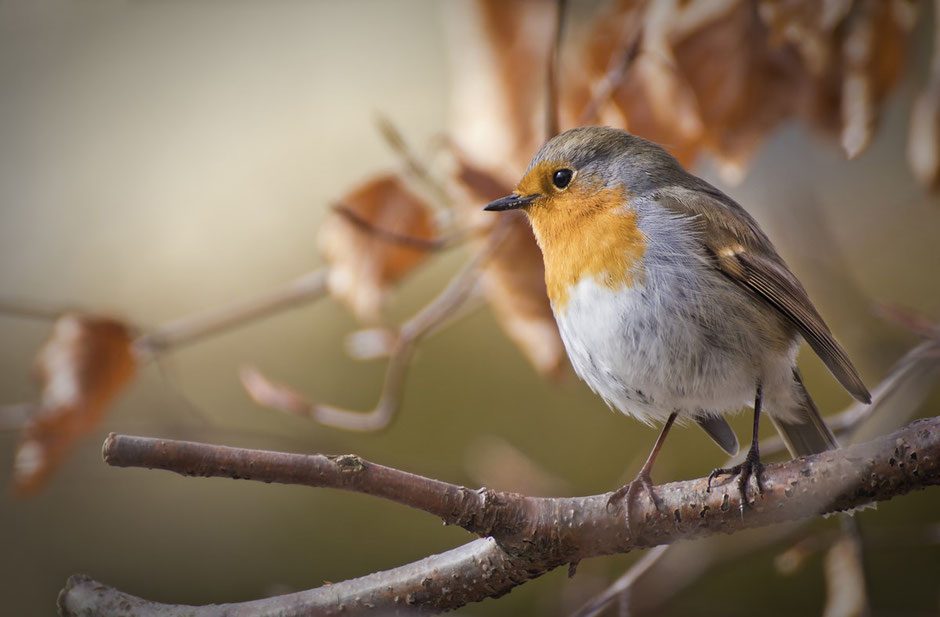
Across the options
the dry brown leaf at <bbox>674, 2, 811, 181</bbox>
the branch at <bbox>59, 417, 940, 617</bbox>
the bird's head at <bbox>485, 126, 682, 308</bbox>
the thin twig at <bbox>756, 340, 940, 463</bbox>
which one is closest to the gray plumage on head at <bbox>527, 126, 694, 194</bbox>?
the bird's head at <bbox>485, 126, 682, 308</bbox>

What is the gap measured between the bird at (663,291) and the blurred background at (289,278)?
19 cm

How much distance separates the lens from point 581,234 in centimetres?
155

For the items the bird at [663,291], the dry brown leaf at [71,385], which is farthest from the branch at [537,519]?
the dry brown leaf at [71,385]

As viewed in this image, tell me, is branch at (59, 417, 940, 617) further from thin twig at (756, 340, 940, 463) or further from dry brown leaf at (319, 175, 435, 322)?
dry brown leaf at (319, 175, 435, 322)

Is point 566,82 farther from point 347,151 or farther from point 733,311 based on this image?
point 347,151

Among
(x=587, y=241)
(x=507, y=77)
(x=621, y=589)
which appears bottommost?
(x=621, y=589)

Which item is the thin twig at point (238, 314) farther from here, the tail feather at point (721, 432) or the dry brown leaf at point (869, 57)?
the dry brown leaf at point (869, 57)

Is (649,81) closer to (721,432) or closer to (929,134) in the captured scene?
(929,134)

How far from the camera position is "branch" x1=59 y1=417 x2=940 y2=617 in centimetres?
106

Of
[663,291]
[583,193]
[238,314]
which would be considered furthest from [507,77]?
[238,314]

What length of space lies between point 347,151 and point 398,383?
7.54 feet

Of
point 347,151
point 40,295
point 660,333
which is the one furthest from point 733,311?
point 40,295

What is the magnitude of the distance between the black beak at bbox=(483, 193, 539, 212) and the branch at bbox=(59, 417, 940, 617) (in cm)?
55

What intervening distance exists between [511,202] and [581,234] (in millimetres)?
136
